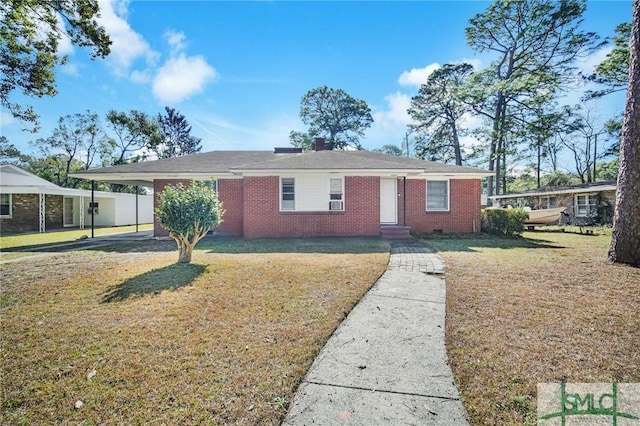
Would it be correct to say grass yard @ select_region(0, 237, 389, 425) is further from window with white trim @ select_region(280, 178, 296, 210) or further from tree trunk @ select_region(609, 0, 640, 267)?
tree trunk @ select_region(609, 0, 640, 267)

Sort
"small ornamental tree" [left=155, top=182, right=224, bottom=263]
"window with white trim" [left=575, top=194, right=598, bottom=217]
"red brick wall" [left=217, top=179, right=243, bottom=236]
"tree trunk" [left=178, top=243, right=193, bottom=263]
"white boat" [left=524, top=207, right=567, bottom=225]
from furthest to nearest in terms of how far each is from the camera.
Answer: "window with white trim" [left=575, top=194, right=598, bottom=217]
"white boat" [left=524, top=207, right=567, bottom=225]
"red brick wall" [left=217, top=179, right=243, bottom=236]
"tree trunk" [left=178, top=243, right=193, bottom=263]
"small ornamental tree" [left=155, top=182, right=224, bottom=263]

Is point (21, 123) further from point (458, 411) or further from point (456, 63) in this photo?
→ point (456, 63)

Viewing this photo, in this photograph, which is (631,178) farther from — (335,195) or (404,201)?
(335,195)

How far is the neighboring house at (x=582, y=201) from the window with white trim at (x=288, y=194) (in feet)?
66.0

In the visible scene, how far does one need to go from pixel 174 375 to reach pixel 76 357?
128 centimetres

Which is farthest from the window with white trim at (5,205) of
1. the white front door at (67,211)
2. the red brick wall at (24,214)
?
the white front door at (67,211)

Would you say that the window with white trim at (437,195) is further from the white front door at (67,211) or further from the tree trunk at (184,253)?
the white front door at (67,211)

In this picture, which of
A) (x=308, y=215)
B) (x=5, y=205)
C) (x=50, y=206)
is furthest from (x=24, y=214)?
(x=308, y=215)

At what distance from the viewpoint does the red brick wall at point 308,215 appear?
12047 mm

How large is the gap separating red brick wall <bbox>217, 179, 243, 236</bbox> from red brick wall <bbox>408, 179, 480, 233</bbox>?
25.2 feet

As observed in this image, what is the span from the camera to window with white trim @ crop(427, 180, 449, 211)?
44.4 feet

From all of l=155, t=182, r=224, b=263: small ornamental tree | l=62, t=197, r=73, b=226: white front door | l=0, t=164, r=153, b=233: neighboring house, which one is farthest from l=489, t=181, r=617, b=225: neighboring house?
l=62, t=197, r=73, b=226: white front door

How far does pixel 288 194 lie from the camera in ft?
40.4

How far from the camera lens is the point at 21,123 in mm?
9812
